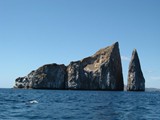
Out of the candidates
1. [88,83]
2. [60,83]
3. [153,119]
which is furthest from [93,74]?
[153,119]

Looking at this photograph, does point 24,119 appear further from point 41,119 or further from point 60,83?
point 60,83

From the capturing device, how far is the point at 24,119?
36562mm

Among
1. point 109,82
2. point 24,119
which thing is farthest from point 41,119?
point 109,82

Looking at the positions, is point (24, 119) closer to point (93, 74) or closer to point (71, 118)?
point (71, 118)

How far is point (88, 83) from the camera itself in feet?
647

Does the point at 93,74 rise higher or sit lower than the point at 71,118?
higher

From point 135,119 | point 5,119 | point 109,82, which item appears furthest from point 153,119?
point 109,82

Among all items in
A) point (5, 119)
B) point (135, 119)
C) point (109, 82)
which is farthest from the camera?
point (109, 82)

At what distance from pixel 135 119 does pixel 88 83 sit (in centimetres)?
15830

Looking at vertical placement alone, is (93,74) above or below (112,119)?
above

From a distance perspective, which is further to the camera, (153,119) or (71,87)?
(71,87)

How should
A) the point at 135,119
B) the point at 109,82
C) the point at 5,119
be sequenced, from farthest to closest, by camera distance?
the point at 109,82 → the point at 135,119 → the point at 5,119

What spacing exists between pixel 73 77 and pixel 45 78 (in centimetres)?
1669

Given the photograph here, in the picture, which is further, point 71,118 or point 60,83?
point 60,83
